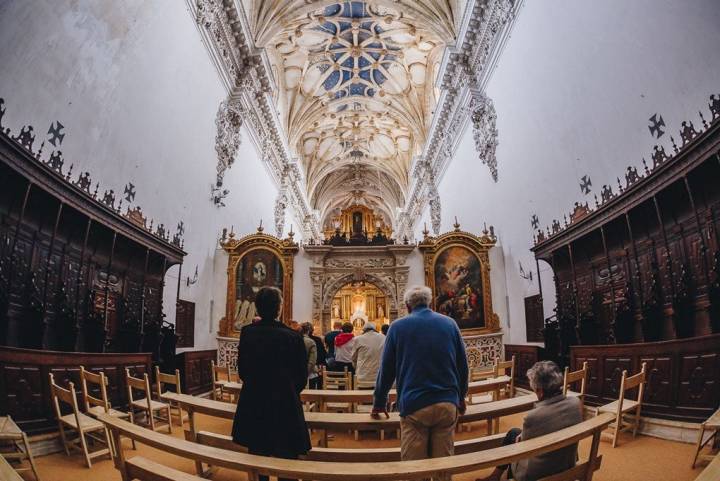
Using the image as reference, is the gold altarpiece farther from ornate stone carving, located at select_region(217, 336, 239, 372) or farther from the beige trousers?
the beige trousers

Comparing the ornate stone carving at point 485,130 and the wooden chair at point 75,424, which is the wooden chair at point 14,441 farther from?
the ornate stone carving at point 485,130

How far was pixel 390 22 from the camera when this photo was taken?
16.2 metres

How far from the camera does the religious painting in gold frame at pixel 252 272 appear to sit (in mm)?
10836

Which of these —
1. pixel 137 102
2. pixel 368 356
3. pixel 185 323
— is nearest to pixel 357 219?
pixel 185 323

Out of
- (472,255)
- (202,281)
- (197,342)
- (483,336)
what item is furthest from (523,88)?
(197,342)

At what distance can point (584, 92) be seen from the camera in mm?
6965

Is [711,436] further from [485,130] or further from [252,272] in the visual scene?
[485,130]

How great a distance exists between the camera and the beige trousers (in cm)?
257

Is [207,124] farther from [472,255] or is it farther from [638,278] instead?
[638,278]

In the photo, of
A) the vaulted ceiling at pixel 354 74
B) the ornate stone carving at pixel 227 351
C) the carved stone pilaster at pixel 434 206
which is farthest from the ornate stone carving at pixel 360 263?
the carved stone pilaster at pixel 434 206

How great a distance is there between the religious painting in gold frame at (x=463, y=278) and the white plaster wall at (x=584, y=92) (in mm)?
411

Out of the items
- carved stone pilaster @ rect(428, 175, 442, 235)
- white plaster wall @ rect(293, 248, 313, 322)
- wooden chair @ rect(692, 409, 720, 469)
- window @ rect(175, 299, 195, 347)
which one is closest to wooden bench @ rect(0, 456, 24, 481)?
wooden chair @ rect(692, 409, 720, 469)

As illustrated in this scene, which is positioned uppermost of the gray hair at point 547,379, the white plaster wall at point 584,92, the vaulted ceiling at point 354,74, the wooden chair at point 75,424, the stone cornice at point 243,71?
the vaulted ceiling at point 354,74

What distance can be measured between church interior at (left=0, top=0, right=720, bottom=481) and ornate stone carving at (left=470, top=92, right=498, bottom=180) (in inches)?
3.5
